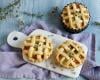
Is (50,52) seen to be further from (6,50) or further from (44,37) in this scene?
(6,50)

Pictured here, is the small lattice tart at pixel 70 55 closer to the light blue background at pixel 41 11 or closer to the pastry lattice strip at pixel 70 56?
the pastry lattice strip at pixel 70 56

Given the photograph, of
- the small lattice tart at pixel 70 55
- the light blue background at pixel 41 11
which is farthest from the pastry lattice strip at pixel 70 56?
the light blue background at pixel 41 11

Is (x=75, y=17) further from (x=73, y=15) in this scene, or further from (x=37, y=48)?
(x=37, y=48)

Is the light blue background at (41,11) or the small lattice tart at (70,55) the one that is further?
the light blue background at (41,11)

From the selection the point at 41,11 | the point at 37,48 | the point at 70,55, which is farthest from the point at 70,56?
the point at 41,11

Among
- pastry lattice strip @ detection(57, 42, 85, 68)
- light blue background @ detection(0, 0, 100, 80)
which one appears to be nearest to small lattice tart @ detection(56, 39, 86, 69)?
pastry lattice strip @ detection(57, 42, 85, 68)

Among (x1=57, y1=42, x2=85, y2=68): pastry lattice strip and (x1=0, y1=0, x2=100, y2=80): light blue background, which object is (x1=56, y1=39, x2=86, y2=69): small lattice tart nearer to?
(x1=57, y1=42, x2=85, y2=68): pastry lattice strip
